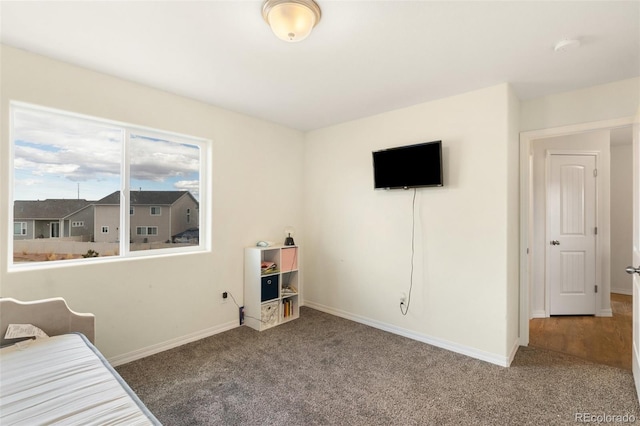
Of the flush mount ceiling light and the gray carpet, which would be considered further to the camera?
the gray carpet

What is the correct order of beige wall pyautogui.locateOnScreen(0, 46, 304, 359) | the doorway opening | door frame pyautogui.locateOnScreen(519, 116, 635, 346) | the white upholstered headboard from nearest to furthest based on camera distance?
the white upholstered headboard, beige wall pyautogui.locateOnScreen(0, 46, 304, 359), the doorway opening, door frame pyautogui.locateOnScreen(519, 116, 635, 346)

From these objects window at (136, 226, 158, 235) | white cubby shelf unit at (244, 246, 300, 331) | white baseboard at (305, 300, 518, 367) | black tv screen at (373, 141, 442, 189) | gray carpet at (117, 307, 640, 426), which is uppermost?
black tv screen at (373, 141, 442, 189)

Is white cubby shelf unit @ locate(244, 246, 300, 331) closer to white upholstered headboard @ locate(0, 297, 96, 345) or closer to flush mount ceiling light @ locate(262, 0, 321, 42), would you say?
white upholstered headboard @ locate(0, 297, 96, 345)

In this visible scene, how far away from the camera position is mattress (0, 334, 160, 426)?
1.14m

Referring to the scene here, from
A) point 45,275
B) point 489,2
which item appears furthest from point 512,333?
point 45,275

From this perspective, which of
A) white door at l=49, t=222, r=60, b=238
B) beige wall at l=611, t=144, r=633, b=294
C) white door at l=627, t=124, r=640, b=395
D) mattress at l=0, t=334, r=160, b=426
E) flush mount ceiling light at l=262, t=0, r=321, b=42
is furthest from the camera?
beige wall at l=611, t=144, r=633, b=294

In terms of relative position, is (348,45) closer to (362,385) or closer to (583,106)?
(583,106)

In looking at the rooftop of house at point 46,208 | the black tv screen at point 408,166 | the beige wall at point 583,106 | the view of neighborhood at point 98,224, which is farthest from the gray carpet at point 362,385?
the beige wall at point 583,106

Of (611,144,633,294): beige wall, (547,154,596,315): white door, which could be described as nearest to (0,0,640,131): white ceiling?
(547,154,596,315): white door

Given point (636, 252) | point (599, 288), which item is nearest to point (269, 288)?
point (636, 252)

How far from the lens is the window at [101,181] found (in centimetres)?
226

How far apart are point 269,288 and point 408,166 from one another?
6.65ft

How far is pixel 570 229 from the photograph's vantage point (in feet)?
12.6

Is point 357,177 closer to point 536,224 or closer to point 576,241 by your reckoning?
point 536,224
